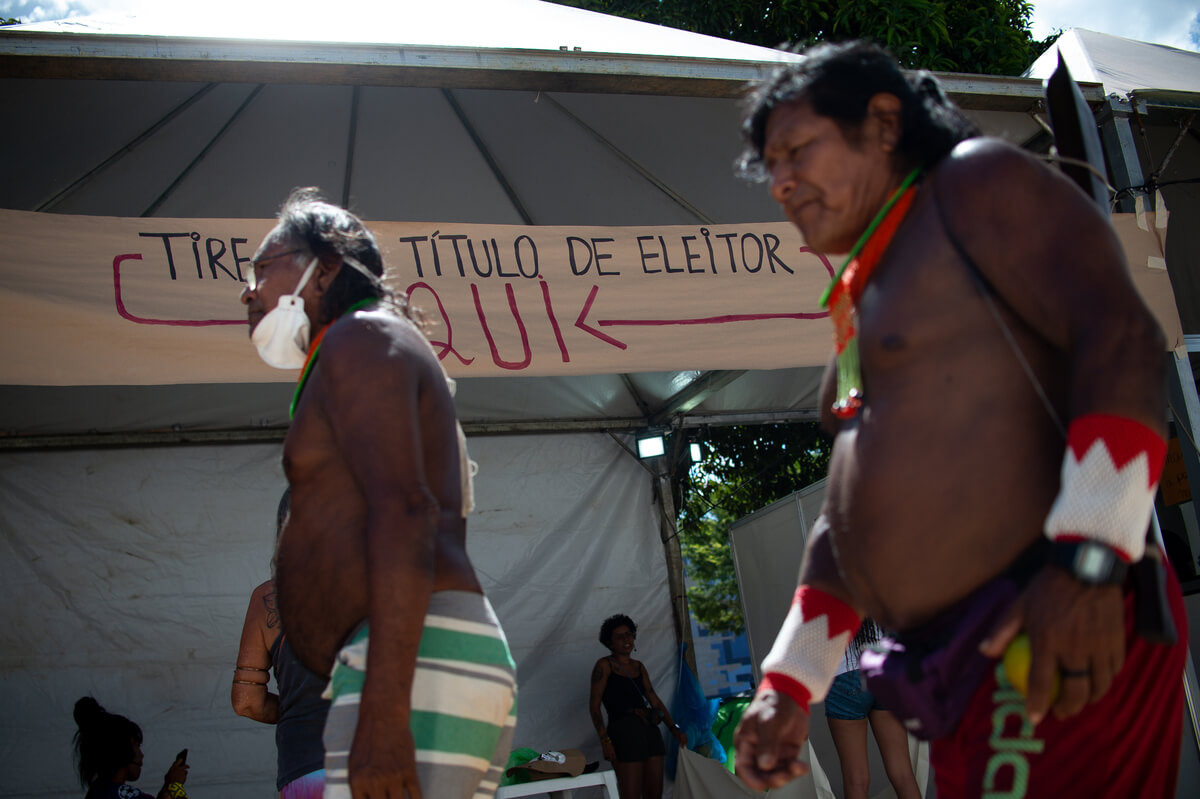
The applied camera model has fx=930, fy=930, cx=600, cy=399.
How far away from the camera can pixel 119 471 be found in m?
6.47

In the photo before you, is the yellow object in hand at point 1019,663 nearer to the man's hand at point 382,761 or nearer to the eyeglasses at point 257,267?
the man's hand at point 382,761

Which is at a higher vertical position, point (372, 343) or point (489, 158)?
point (489, 158)

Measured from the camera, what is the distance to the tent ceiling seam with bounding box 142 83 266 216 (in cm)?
509

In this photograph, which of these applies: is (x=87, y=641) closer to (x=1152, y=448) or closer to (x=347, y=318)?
(x=347, y=318)

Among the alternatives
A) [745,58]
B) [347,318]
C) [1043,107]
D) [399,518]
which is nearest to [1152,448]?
[399,518]

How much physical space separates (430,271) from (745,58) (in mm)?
1614

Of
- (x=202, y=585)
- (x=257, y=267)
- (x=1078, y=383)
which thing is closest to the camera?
(x=1078, y=383)

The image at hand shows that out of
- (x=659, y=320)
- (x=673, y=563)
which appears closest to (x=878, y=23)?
(x=673, y=563)

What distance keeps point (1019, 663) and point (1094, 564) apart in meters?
0.15

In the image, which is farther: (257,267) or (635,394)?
(635,394)

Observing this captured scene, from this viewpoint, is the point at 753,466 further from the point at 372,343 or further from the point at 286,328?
the point at 372,343

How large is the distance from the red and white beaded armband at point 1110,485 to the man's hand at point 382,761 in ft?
3.47

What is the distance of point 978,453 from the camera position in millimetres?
1233

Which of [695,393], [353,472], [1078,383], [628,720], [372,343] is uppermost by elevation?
[695,393]
